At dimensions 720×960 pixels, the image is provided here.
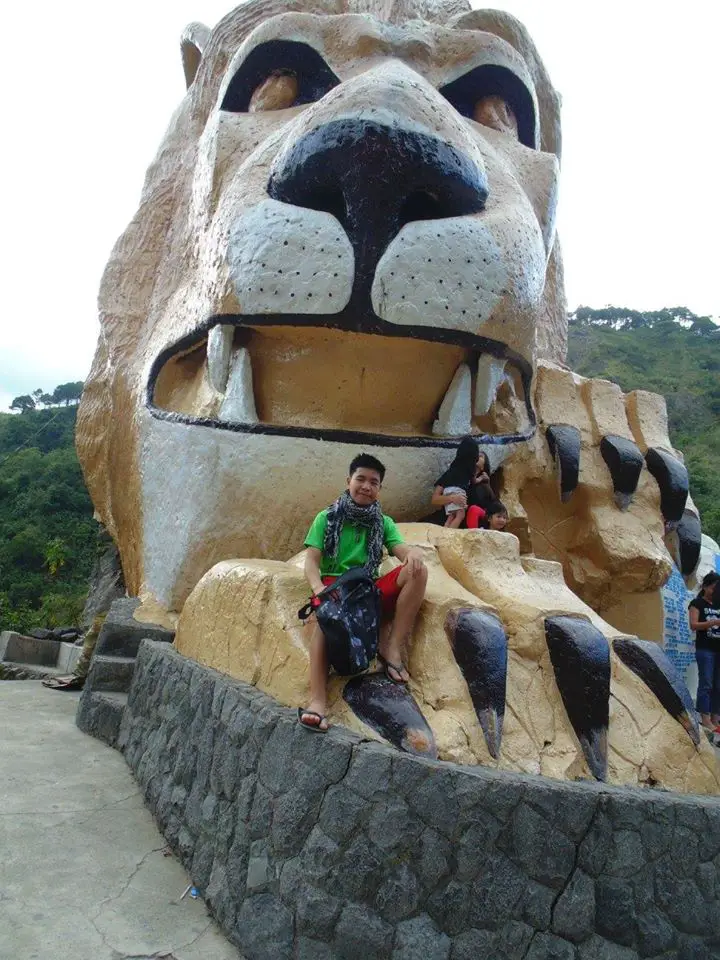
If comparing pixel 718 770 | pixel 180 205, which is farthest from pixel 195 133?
pixel 718 770

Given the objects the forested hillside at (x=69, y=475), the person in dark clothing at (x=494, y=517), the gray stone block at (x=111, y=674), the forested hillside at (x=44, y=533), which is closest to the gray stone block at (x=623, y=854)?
the person in dark clothing at (x=494, y=517)

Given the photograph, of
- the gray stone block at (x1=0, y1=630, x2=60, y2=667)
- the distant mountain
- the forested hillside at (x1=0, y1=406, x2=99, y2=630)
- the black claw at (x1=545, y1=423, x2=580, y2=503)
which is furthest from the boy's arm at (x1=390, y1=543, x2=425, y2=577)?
the distant mountain

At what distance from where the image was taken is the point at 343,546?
2.41 m

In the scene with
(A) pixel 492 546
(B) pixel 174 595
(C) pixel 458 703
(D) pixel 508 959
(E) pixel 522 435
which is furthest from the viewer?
(E) pixel 522 435

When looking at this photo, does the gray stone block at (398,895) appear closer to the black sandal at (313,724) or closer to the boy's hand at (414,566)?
the black sandal at (313,724)

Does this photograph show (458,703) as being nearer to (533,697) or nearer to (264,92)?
(533,697)

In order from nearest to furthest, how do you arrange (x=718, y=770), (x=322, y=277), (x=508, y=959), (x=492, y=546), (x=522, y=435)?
(x=508, y=959) → (x=718, y=770) → (x=492, y=546) → (x=322, y=277) → (x=522, y=435)

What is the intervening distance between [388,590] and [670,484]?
274cm

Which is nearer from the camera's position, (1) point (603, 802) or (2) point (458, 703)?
(1) point (603, 802)

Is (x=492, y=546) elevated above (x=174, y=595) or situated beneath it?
elevated above

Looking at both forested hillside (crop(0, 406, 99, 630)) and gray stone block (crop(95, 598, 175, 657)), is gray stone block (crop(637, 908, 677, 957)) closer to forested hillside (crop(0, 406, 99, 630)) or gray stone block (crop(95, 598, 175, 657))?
gray stone block (crop(95, 598, 175, 657))

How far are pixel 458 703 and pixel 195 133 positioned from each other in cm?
380

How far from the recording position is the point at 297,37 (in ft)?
12.0

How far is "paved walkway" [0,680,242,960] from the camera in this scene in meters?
1.92
